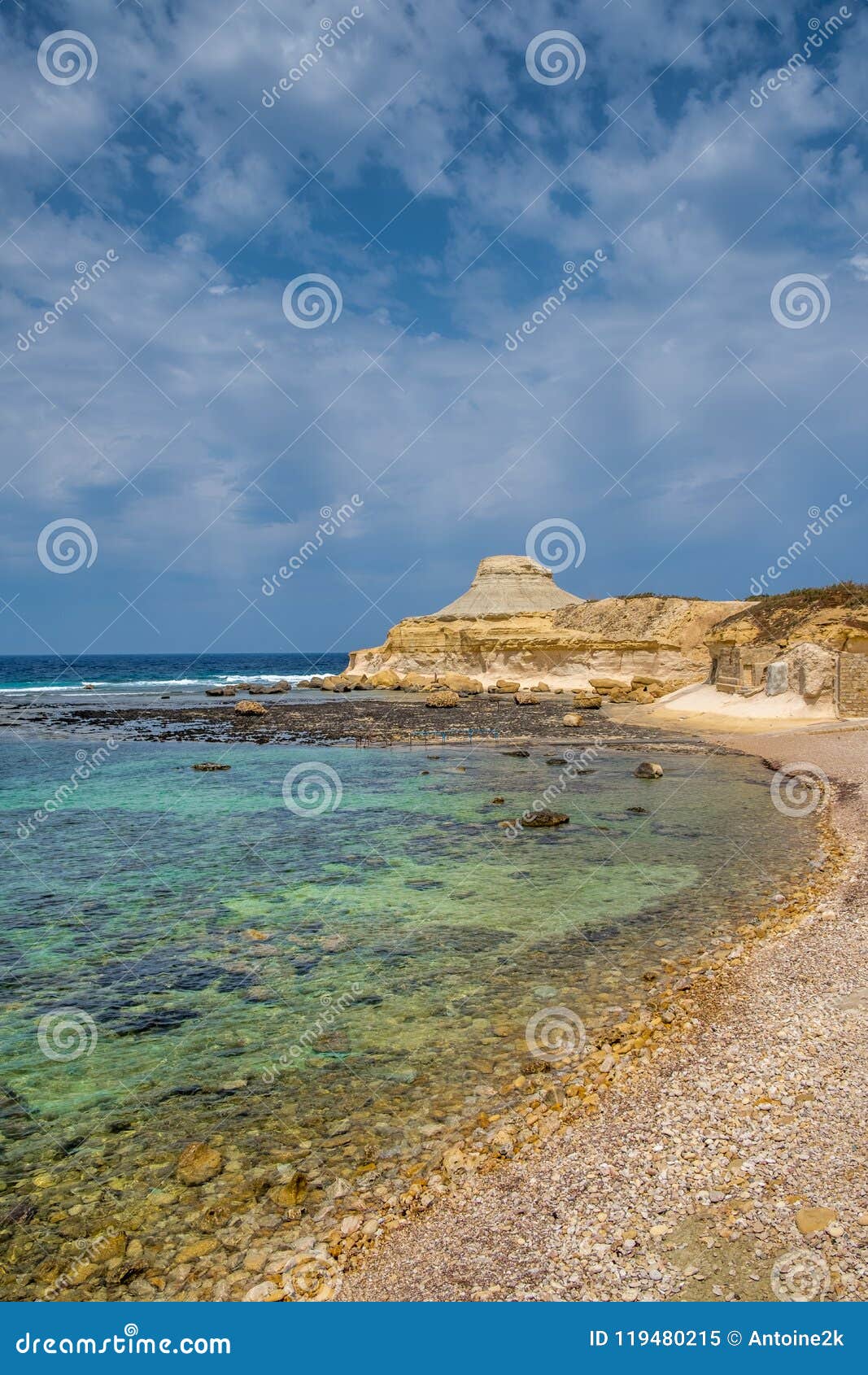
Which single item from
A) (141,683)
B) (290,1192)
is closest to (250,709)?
(290,1192)

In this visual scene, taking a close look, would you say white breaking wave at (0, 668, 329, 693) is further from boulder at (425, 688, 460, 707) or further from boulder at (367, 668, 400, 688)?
boulder at (425, 688, 460, 707)

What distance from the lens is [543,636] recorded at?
6750 cm

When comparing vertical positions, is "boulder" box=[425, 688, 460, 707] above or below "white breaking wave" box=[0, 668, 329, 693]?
below

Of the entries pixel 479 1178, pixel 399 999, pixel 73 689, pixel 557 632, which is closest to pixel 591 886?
pixel 399 999

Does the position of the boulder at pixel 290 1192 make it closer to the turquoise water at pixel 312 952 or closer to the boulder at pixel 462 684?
the turquoise water at pixel 312 952

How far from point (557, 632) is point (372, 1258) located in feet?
216

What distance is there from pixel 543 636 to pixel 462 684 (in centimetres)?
863

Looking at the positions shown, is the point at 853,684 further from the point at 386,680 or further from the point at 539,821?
the point at 386,680

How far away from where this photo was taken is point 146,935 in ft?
32.5

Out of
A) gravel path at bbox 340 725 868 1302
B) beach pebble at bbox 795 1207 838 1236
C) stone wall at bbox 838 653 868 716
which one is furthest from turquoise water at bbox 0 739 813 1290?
stone wall at bbox 838 653 868 716

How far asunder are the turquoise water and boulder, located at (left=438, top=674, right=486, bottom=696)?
44965 mm

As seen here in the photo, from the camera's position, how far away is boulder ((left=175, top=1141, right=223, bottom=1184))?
5086 mm

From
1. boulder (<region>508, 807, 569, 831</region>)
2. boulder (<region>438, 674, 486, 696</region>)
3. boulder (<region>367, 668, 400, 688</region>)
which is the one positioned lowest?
boulder (<region>508, 807, 569, 831</region>)

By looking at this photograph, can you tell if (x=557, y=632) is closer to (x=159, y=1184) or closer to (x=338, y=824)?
(x=338, y=824)
